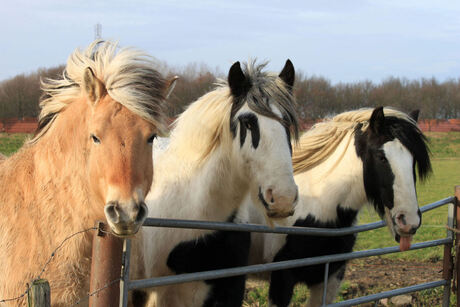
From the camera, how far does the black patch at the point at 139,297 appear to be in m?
2.75

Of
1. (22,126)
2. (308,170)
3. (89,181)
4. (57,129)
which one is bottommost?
(22,126)

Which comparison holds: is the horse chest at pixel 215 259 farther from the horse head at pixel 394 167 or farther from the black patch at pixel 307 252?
the horse head at pixel 394 167

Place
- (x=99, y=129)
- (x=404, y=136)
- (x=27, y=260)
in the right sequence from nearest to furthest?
(x=99, y=129)
(x=27, y=260)
(x=404, y=136)

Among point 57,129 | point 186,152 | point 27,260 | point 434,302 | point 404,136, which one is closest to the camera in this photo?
point 27,260

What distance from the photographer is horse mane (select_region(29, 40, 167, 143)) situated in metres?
2.32

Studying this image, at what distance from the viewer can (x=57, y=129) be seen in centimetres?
251

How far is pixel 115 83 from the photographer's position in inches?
93.3

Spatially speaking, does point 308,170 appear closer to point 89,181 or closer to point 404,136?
point 404,136

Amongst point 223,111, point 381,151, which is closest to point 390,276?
point 381,151

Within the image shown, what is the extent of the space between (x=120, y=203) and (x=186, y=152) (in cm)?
133

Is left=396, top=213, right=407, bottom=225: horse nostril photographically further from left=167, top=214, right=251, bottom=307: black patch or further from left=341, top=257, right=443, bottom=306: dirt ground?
left=341, top=257, right=443, bottom=306: dirt ground

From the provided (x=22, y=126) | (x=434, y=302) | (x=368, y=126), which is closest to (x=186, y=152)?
(x=368, y=126)

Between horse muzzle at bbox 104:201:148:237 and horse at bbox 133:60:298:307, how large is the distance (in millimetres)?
910

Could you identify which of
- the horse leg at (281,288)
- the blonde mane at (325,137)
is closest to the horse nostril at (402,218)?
the blonde mane at (325,137)
